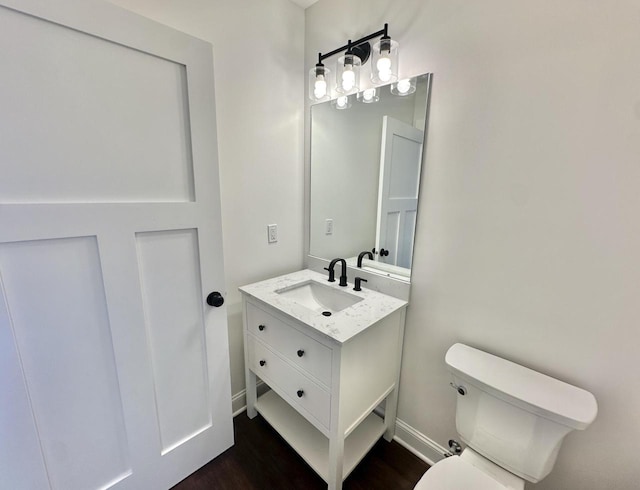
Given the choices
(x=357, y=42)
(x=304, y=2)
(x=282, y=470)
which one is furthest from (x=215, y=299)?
(x=304, y=2)

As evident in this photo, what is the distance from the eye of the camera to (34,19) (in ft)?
2.57

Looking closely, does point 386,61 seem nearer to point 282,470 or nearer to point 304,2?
point 304,2

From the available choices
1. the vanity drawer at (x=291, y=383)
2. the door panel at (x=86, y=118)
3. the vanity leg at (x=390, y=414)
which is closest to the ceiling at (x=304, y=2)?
the door panel at (x=86, y=118)

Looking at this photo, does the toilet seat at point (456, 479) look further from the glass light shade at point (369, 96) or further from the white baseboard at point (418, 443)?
the glass light shade at point (369, 96)

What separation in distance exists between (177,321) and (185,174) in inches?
25.1

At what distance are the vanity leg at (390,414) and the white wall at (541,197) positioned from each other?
26 cm

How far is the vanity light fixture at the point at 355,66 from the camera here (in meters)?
1.23

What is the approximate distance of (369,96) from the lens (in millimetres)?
1433

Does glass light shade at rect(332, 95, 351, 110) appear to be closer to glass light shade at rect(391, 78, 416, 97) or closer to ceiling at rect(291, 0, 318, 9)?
glass light shade at rect(391, 78, 416, 97)

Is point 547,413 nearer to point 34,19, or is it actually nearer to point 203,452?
point 203,452

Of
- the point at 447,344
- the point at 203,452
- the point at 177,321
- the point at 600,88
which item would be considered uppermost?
the point at 600,88

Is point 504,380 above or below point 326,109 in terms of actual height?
below

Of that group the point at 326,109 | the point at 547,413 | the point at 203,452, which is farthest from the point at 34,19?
the point at 547,413

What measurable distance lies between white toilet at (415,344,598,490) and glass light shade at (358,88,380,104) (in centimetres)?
130
